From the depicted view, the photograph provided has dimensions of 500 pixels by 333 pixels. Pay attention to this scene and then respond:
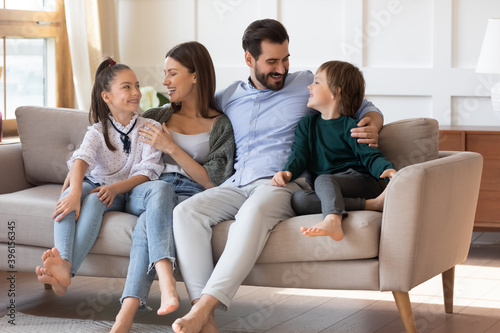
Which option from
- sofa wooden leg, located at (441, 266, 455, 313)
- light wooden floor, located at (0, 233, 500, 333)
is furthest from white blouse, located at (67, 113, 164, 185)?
sofa wooden leg, located at (441, 266, 455, 313)

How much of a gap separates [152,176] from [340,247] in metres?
0.80

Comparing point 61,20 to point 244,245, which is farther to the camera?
point 61,20

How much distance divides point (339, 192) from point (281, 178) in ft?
0.81

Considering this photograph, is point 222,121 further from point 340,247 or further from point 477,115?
point 477,115

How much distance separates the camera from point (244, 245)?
233 centimetres

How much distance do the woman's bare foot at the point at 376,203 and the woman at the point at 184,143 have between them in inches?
23.0

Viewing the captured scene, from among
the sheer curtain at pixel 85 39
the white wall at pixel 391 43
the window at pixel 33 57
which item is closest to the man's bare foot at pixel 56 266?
the window at pixel 33 57

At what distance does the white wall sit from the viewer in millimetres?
3945

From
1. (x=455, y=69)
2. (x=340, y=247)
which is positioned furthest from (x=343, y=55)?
(x=340, y=247)

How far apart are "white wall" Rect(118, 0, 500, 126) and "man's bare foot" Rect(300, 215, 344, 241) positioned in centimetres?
189

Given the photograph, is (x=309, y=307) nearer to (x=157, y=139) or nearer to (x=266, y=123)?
(x=266, y=123)

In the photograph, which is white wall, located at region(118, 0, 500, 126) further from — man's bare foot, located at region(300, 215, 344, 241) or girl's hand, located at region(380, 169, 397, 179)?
man's bare foot, located at region(300, 215, 344, 241)

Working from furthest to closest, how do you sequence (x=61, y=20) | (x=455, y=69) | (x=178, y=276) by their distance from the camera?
1. (x=61, y=20)
2. (x=455, y=69)
3. (x=178, y=276)

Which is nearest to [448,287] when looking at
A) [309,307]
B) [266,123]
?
[309,307]
